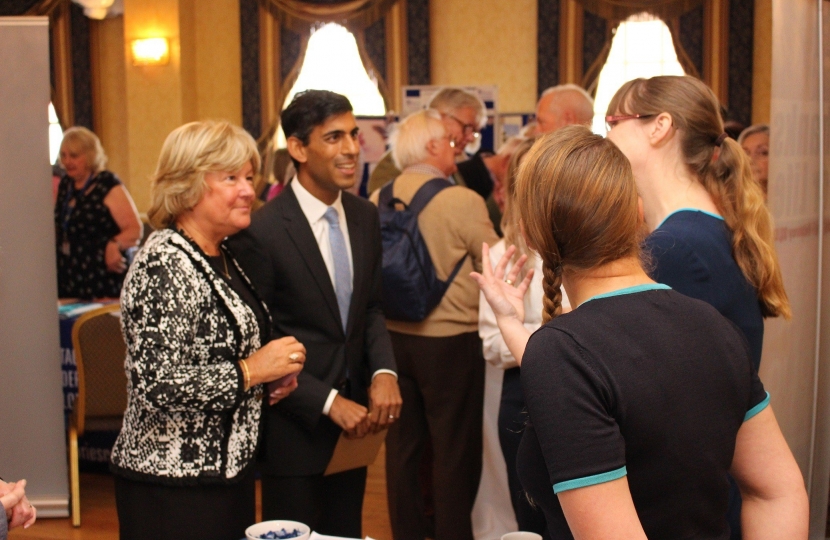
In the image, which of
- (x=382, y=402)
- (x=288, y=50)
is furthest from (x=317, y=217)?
(x=288, y=50)

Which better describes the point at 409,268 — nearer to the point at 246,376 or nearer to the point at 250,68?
the point at 246,376

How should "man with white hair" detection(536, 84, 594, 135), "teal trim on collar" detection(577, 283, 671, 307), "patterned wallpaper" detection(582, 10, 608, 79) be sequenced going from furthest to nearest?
"patterned wallpaper" detection(582, 10, 608, 79)
"man with white hair" detection(536, 84, 594, 135)
"teal trim on collar" detection(577, 283, 671, 307)

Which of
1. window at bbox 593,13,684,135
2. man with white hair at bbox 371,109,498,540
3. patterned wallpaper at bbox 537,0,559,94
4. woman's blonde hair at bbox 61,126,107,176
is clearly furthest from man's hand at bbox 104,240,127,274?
window at bbox 593,13,684,135

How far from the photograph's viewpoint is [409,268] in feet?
10.1

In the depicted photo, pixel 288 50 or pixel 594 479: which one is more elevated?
pixel 288 50

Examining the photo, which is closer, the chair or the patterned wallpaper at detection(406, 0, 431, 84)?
the chair

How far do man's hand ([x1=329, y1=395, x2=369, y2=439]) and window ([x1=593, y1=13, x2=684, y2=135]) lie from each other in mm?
6810

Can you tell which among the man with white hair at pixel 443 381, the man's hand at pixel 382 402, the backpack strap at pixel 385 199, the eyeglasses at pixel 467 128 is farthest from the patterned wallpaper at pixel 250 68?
the man's hand at pixel 382 402

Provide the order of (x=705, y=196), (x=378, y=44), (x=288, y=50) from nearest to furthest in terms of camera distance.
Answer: (x=705, y=196) < (x=378, y=44) < (x=288, y=50)

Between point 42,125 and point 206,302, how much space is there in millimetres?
1931

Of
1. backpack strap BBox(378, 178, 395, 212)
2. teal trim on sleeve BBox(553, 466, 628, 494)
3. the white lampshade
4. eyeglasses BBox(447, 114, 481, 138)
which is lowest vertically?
teal trim on sleeve BBox(553, 466, 628, 494)

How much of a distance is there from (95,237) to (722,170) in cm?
432

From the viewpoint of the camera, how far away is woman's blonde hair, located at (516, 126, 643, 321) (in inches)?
41.7

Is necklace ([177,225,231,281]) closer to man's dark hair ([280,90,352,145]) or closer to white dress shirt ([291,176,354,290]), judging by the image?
white dress shirt ([291,176,354,290])
